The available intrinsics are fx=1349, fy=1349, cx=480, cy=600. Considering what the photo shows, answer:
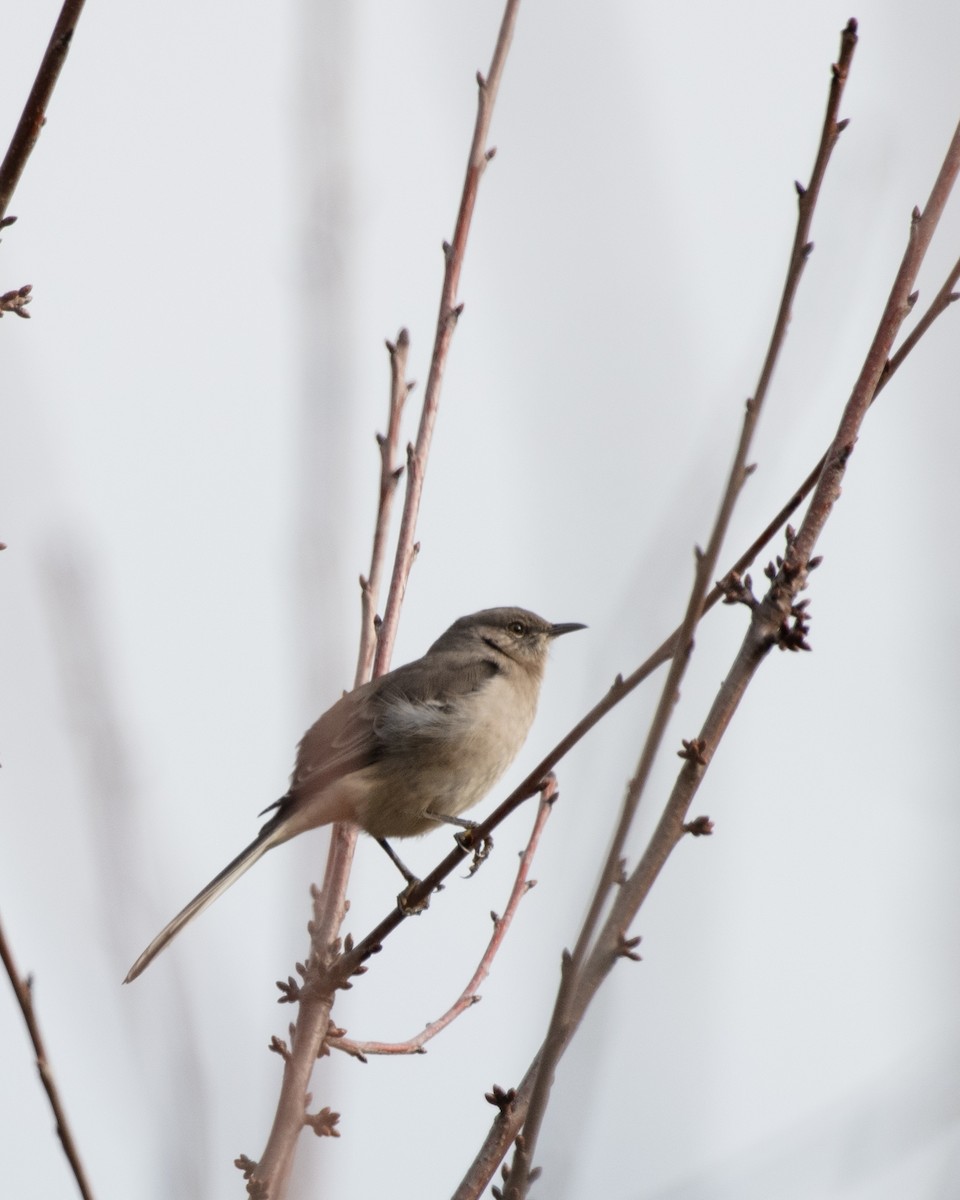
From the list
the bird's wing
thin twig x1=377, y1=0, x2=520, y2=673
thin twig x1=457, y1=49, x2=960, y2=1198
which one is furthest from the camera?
the bird's wing

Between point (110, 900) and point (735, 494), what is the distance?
1452 mm

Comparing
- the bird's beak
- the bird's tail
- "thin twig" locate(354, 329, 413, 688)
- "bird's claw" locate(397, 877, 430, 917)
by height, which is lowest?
"bird's claw" locate(397, 877, 430, 917)

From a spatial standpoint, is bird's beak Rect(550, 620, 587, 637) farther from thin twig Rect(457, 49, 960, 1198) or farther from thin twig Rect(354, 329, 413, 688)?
thin twig Rect(457, 49, 960, 1198)

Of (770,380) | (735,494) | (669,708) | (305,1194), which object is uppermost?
(770,380)

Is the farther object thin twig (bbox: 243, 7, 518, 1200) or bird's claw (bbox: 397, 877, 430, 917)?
bird's claw (bbox: 397, 877, 430, 917)

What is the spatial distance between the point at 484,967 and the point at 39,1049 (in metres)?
1.70

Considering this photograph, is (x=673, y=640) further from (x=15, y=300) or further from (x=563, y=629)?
(x=563, y=629)

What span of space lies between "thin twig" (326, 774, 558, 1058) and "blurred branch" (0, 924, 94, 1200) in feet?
4.22

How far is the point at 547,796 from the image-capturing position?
3822 mm

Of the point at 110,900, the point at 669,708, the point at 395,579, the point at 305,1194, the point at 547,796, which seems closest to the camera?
the point at 669,708

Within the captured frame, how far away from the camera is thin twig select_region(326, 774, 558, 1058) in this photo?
3.70 m

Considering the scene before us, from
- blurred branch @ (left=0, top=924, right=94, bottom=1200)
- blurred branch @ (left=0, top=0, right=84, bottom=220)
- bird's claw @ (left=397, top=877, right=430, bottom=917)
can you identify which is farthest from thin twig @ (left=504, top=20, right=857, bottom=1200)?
bird's claw @ (left=397, top=877, right=430, bottom=917)

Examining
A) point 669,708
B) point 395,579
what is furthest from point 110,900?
point 395,579

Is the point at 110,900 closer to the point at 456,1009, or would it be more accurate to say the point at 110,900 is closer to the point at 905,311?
the point at 456,1009
